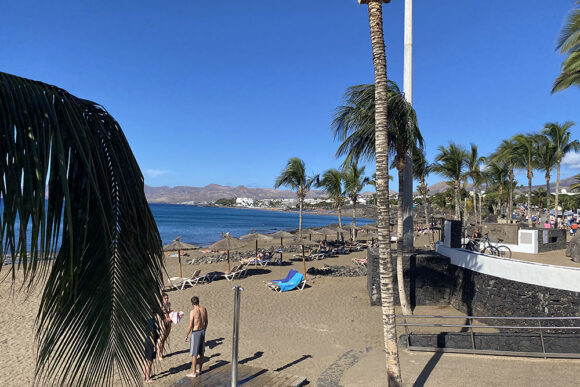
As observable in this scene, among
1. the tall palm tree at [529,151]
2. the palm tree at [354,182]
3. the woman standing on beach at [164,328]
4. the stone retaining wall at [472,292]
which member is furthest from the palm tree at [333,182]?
the woman standing on beach at [164,328]

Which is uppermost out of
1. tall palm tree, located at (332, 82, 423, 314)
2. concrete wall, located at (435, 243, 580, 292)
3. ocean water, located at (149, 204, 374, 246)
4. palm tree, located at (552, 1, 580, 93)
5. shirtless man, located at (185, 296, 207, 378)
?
palm tree, located at (552, 1, 580, 93)

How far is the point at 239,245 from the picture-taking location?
17125 millimetres

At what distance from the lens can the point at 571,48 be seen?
404 inches

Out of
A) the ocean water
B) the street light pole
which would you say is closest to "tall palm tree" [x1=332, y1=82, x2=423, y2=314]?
the street light pole

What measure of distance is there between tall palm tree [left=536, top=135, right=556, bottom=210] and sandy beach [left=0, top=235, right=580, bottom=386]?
13114mm

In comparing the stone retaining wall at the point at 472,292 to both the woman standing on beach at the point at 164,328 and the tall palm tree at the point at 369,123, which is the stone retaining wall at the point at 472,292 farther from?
the woman standing on beach at the point at 164,328

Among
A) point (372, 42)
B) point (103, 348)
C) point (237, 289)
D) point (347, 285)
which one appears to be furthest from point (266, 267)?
point (103, 348)

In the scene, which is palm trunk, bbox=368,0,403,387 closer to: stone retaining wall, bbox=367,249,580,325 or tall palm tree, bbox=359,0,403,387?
tall palm tree, bbox=359,0,403,387

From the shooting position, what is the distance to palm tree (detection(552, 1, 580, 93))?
376 inches

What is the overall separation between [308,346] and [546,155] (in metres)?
23.4

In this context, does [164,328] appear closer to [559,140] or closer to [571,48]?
[571,48]

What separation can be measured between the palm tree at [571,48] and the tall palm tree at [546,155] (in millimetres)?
15850

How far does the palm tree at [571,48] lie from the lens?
9555 millimetres

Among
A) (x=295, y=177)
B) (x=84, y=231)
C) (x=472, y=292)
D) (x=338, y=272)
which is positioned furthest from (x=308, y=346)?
(x=295, y=177)
